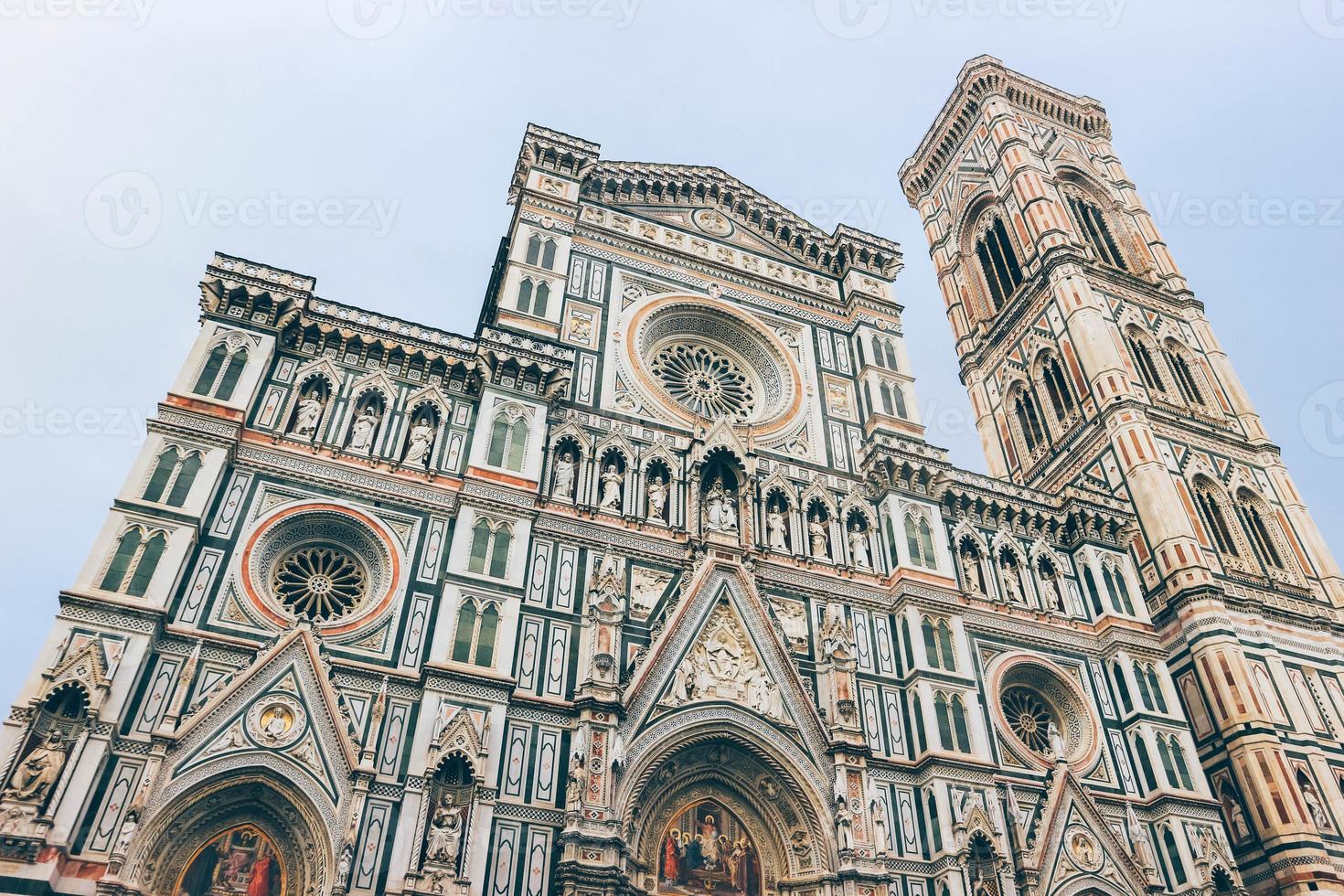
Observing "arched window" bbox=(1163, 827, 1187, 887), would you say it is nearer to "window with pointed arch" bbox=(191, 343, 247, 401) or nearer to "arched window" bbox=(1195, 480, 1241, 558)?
"arched window" bbox=(1195, 480, 1241, 558)

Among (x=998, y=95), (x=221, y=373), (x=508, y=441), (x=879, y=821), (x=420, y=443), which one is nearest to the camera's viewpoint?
(x=879, y=821)

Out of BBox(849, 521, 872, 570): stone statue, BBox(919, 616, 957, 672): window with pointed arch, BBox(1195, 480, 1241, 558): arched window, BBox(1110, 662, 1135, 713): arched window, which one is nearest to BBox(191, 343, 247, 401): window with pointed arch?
BBox(849, 521, 872, 570): stone statue

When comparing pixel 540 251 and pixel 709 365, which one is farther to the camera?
pixel 709 365

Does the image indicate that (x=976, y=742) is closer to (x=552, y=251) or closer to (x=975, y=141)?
(x=552, y=251)

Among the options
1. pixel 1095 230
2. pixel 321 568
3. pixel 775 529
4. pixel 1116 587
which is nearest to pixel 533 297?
pixel 775 529

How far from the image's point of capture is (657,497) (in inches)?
811

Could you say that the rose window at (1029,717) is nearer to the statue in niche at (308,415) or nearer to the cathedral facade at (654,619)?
the cathedral facade at (654,619)

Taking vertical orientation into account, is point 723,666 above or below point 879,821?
above

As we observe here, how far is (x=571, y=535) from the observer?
19.0 meters

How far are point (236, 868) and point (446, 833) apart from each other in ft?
9.70

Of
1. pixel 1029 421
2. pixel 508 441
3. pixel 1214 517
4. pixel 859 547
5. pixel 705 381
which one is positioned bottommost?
pixel 859 547

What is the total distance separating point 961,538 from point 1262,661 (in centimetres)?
849

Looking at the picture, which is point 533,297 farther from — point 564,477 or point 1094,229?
point 1094,229

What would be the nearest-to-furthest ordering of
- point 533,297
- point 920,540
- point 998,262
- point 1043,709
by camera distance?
1. point 1043,709
2. point 920,540
3. point 533,297
4. point 998,262
